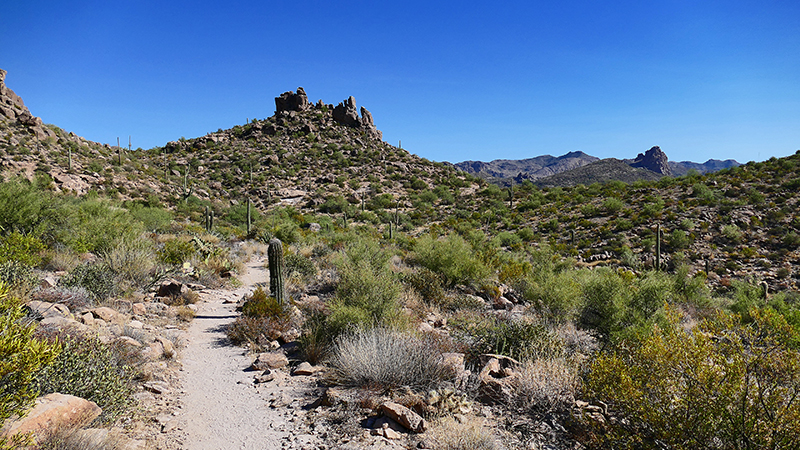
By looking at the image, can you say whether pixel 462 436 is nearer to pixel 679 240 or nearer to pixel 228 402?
pixel 228 402

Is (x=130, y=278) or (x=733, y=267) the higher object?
(x=130, y=278)

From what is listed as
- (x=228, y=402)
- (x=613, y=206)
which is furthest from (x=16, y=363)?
(x=613, y=206)

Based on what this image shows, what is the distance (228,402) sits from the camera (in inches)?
178

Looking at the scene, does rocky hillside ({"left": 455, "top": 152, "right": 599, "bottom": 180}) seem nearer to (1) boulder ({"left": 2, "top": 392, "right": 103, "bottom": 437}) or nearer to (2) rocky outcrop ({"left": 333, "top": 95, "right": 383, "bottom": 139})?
(2) rocky outcrop ({"left": 333, "top": 95, "right": 383, "bottom": 139})

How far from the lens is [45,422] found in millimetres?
2832

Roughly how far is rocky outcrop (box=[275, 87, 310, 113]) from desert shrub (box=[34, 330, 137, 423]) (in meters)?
55.6

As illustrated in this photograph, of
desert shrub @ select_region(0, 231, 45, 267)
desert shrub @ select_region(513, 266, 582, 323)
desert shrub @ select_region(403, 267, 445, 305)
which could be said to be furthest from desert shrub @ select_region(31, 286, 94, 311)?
desert shrub @ select_region(513, 266, 582, 323)

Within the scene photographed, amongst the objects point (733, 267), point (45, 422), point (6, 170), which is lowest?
point (733, 267)

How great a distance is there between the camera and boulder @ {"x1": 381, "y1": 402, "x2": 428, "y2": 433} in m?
3.73

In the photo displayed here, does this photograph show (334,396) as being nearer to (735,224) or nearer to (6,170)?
(735,224)

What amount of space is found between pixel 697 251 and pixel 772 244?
3.43 metres

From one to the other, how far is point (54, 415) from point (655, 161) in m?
137

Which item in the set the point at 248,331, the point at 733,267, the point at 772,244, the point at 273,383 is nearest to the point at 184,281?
the point at 248,331

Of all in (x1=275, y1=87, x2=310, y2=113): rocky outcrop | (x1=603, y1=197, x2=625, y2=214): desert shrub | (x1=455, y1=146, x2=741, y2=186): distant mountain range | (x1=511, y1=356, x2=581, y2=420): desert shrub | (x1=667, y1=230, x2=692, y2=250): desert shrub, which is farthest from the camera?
(x1=455, y1=146, x2=741, y2=186): distant mountain range
